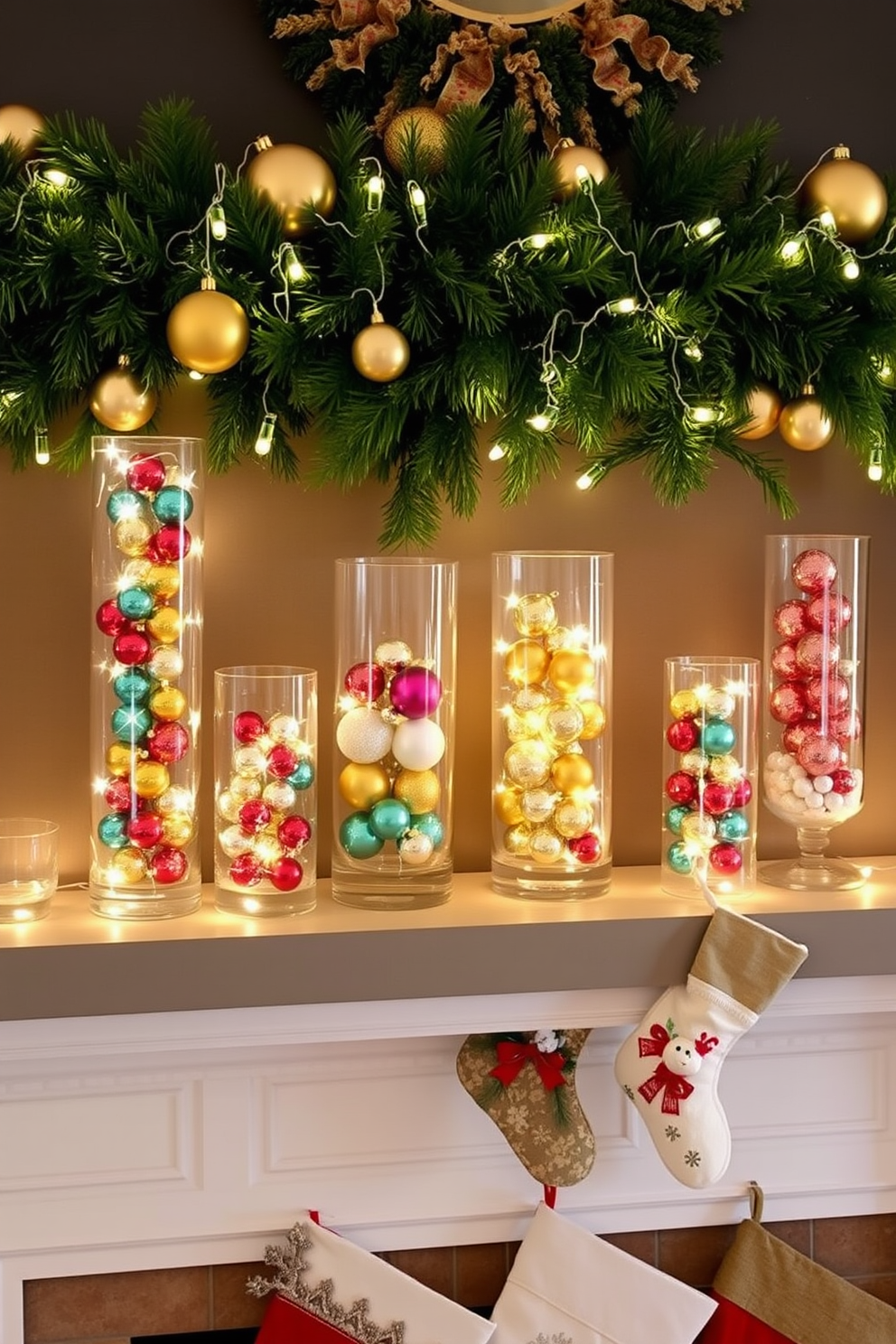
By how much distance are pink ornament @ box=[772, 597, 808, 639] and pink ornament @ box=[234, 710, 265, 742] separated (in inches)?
23.5

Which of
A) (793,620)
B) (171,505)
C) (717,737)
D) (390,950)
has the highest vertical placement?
(171,505)

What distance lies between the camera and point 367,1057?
154 centimetres

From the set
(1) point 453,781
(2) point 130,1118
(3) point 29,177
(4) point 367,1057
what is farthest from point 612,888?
(3) point 29,177

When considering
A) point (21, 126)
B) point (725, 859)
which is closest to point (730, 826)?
point (725, 859)

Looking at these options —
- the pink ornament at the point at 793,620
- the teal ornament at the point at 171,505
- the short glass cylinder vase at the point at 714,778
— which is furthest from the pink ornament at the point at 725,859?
the teal ornament at the point at 171,505

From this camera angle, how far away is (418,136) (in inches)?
54.6

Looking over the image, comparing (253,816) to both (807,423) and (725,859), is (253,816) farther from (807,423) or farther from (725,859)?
(807,423)

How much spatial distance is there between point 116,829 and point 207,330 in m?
0.52

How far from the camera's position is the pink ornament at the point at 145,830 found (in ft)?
4.36

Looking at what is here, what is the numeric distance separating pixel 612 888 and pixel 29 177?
984 mm

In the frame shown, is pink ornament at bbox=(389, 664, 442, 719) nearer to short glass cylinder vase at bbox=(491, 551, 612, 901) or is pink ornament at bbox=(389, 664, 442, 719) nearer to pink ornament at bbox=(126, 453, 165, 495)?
short glass cylinder vase at bbox=(491, 551, 612, 901)

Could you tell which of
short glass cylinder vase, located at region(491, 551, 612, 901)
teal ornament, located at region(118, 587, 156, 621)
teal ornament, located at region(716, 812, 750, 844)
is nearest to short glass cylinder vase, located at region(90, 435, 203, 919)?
teal ornament, located at region(118, 587, 156, 621)

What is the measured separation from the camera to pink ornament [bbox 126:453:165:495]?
4.35ft

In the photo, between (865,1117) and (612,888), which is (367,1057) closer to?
(612,888)
